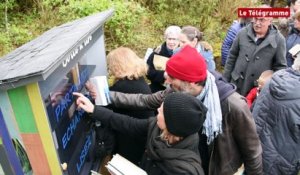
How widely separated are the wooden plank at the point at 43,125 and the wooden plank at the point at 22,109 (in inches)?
1.0

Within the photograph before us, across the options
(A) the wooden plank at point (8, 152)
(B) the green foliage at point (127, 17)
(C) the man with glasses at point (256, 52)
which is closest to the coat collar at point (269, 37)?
(C) the man with glasses at point (256, 52)

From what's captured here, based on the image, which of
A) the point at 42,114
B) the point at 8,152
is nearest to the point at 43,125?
the point at 42,114

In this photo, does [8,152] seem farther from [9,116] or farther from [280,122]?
[280,122]

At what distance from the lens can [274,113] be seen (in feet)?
8.54

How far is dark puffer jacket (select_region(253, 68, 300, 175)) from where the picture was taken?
2537 mm

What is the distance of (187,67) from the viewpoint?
214 centimetres

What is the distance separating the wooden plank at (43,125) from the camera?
5.42 ft

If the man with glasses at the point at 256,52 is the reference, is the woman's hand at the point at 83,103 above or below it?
above

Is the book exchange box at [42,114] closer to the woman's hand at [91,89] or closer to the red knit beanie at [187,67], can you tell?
the woman's hand at [91,89]

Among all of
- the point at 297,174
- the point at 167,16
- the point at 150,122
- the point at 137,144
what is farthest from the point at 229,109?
the point at 167,16

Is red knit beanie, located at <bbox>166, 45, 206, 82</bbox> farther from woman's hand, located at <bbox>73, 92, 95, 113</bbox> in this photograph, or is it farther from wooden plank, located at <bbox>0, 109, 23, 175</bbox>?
wooden plank, located at <bbox>0, 109, 23, 175</bbox>

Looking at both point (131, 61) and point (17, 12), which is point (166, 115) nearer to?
point (131, 61)

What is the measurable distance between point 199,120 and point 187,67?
0.41 metres

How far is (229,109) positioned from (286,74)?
0.67 m
